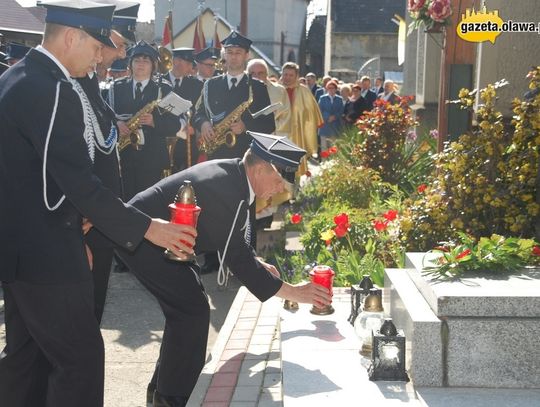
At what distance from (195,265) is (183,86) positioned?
627 cm

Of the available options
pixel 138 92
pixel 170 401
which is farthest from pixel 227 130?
pixel 170 401

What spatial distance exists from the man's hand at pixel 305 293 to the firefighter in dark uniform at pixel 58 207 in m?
1.18

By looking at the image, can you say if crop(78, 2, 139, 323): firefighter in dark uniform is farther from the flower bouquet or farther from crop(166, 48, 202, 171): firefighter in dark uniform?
crop(166, 48, 202, 171): firefighter in dark uniform

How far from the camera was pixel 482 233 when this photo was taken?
552 cm

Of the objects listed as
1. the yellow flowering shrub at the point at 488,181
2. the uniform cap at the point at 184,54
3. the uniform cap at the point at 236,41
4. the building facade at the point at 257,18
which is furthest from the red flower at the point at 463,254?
the building facade at the point at 257,18

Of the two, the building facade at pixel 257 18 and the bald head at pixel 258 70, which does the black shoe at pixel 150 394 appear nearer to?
the bald head at pixel 258 70

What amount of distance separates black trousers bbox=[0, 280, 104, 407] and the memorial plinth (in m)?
1.54

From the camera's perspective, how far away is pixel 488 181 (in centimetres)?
551

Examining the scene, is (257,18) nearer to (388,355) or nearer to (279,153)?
(279,153)

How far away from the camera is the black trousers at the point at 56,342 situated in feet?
11.9

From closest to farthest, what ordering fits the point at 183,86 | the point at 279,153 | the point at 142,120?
1. the point at 279,153
2. the point at 142,120
3. the point at 183,86

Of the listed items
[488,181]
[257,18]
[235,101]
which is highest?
[257,18]

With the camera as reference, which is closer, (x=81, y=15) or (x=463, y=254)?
(x=81, y=15)

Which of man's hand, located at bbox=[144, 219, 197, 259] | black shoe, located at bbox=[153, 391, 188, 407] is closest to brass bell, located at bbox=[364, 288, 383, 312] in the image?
black shoe, located at bbox=[153, 391, 188, 407]
